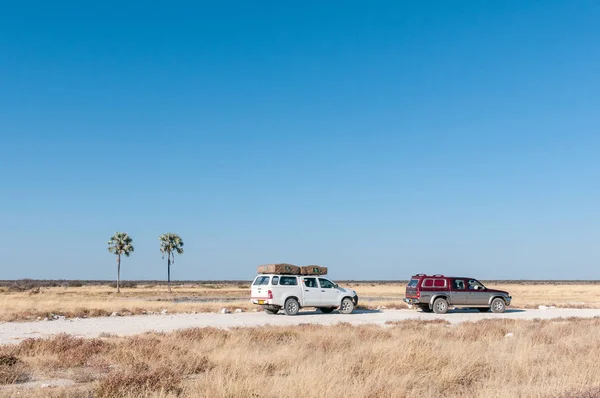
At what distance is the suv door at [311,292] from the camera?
2820 centimetres

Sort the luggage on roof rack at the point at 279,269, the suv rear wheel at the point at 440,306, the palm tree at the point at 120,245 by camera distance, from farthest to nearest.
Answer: the palm tree at the point at 120,245
the suv rear wheel at the point at 440,306
the luggage on roof rack at the point at 279,269

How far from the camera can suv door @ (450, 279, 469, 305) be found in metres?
29.8

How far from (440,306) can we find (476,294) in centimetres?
249

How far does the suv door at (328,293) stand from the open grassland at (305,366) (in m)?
11.9

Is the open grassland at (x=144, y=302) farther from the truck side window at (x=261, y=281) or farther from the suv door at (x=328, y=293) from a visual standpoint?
the suv door at (x=328, y=293)

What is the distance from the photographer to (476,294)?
30422 mm

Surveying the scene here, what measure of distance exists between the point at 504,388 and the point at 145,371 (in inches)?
245

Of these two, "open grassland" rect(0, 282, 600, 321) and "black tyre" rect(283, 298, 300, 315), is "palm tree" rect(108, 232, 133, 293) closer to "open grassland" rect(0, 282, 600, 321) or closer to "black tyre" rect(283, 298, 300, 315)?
"open grassland" rect(0, 282, 600, 321)

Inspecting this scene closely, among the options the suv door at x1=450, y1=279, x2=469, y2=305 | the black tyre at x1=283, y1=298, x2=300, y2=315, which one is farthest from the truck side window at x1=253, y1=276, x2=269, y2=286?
the suv door at x1=450, y1=279, x2=469, y2=305

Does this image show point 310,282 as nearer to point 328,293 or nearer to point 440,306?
point 328,293

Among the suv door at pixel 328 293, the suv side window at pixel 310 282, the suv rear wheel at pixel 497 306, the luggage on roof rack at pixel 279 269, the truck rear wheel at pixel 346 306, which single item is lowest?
the suv rear wheel at pixel 497 306

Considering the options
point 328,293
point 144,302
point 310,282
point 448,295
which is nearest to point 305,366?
point 310,282

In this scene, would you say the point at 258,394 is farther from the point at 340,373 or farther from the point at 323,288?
the point at 323,288

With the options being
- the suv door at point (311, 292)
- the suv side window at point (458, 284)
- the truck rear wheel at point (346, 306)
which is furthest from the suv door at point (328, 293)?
the suv side window at point (458, 284)
